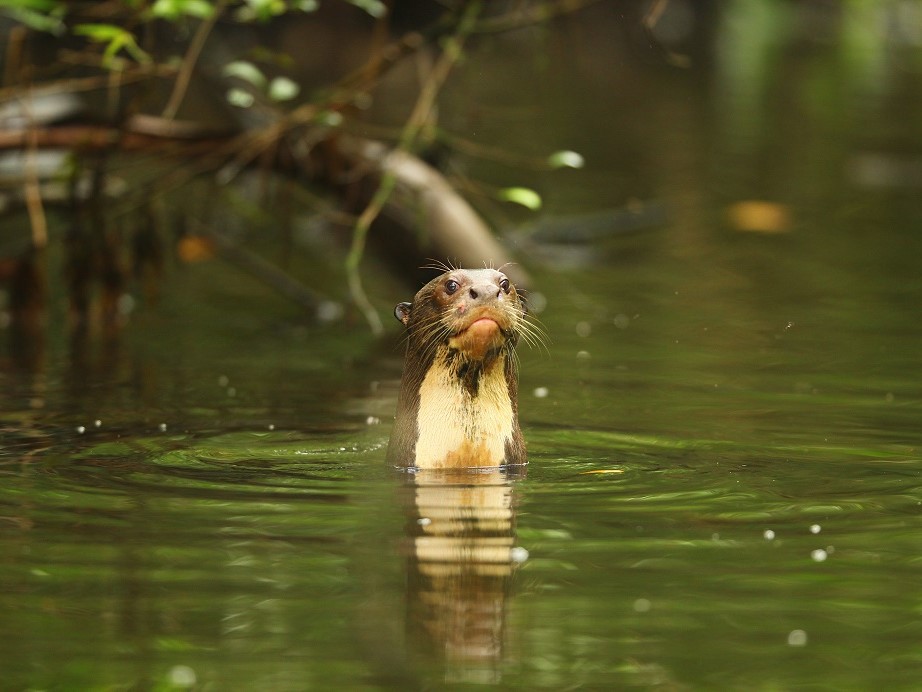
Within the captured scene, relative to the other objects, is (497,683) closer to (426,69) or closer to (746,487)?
(746,487)

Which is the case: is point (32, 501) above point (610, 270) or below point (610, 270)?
below

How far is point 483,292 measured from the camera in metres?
4.91

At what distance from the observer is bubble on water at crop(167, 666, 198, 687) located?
301cm

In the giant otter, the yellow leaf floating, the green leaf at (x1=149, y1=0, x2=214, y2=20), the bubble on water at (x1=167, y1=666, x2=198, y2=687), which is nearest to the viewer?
the bubble on water at (x1=167, y1=666, x2=198, y2=687)

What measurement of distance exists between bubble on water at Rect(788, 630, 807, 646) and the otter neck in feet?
6.15

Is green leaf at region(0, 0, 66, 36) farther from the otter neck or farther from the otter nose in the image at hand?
the otter nose

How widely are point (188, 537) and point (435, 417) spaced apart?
114 centimetres

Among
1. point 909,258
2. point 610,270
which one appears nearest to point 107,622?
point 610,270

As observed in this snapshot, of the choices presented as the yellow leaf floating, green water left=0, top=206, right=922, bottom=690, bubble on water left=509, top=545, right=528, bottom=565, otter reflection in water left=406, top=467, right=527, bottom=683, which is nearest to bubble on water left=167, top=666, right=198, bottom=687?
green water left=0, top=206, right=922, bottom=690

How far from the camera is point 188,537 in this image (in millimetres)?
4203

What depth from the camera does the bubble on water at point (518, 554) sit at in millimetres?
3963

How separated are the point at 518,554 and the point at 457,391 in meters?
1.19

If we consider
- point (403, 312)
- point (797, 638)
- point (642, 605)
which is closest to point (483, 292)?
point (403, 312)

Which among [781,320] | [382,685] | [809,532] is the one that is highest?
[781,320]
